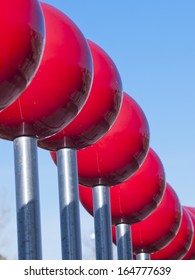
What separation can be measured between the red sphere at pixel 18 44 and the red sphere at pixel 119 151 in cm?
350

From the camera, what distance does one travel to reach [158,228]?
1595cm

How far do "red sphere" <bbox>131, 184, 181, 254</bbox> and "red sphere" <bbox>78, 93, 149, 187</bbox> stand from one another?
10.5 ft

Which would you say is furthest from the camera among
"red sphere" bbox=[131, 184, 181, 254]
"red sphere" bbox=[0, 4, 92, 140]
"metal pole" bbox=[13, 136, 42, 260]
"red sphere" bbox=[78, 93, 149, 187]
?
"red sphere" bbox=[131, 184, 181, 254]

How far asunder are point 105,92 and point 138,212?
10.8ft

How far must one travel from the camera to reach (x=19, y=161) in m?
10.3

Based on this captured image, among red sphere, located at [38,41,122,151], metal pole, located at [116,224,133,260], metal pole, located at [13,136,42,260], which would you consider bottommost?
metal pole, located at [13,136,42,260]

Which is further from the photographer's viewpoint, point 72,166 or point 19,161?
Result: point 72,166

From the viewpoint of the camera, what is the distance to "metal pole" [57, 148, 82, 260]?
1142 centimetres

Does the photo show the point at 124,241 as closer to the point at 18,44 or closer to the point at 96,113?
the point at 96,113

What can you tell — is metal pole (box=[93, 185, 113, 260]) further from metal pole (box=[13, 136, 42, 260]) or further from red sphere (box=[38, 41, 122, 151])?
metal pole (box=[13, 136, 42, 260])

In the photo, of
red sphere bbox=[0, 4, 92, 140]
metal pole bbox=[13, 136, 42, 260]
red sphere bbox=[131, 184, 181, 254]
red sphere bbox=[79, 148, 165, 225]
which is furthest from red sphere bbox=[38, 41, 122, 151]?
red sphere bbox=[131, 184, 181, 254]

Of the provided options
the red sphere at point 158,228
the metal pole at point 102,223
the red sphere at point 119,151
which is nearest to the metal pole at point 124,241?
the red sphere at point 158,228
